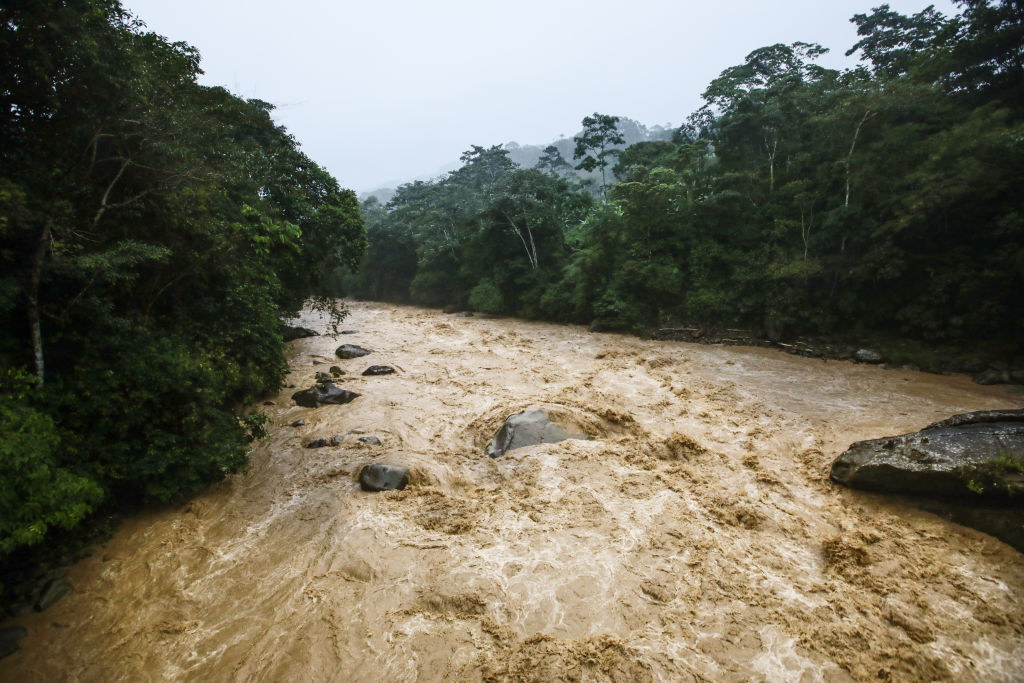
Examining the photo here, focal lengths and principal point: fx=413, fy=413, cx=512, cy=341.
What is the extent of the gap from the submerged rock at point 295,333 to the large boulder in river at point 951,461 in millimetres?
22299

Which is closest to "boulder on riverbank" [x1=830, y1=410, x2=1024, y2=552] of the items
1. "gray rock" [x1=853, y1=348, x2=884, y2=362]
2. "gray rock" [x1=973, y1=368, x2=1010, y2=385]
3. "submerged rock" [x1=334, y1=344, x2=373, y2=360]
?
"gray rock" [x1=973, y1=368, x2=1010, y2=385]

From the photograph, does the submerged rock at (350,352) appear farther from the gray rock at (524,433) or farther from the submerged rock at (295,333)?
the gray rock at (524,433)

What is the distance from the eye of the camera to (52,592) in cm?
518

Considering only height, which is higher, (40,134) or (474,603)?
(40,134)

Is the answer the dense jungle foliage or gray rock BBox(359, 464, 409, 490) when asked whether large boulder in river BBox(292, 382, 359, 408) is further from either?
gray rock BBox(359, 464, 409, 490)

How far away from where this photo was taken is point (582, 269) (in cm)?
2431

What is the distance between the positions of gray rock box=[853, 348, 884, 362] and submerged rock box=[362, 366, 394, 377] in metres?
16.5

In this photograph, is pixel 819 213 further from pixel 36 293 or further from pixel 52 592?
pixel 52 592

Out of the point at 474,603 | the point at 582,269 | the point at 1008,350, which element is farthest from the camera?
the point at 582,269

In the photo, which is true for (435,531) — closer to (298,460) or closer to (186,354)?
(298,460)

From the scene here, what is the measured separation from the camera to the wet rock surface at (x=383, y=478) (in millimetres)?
7578

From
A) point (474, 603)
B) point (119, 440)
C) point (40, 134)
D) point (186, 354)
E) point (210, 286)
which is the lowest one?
point (474, 603)

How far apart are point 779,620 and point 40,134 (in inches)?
482

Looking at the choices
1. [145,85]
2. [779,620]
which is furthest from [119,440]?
[779,620]
